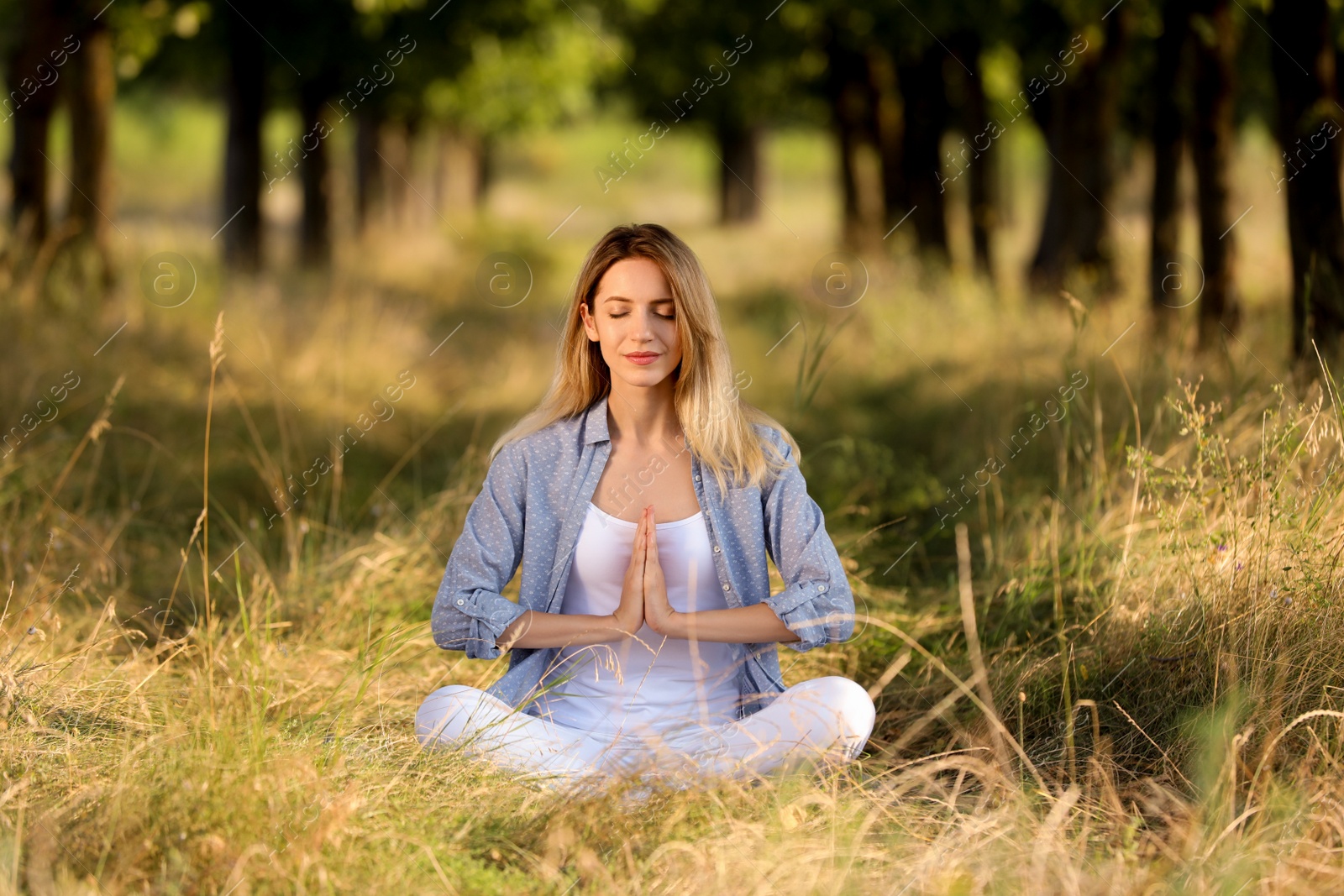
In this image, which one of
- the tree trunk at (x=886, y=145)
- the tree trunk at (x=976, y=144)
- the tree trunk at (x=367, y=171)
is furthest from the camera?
the tree trunk at (x=367, y=171)

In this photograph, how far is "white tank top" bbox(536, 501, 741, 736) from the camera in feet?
10.5

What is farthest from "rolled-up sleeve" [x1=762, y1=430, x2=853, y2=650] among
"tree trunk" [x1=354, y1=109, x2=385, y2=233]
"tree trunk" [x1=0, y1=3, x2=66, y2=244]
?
"tree trunk" [x1=354, y1=109, x2=385, y2=233]

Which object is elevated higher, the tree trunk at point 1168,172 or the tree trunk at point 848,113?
the tree trunk at point 848,113

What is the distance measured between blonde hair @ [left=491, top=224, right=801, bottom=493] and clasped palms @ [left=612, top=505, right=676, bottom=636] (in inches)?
11.1

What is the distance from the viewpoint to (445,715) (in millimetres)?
3105

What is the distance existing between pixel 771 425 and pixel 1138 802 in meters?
1.28

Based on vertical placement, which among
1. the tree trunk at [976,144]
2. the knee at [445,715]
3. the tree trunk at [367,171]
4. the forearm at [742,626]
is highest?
the tree trunk at [367,171]

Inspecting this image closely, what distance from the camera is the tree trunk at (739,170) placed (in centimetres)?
2978

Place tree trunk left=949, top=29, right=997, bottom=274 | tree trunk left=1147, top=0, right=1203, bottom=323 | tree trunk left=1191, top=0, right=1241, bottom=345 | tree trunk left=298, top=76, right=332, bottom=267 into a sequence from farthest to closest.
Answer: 1. tree trunk left=298, top=76, right=332, bottom=267
2. tree trunk left=949, top=29, right=997, bottom=274
3. tree trunk left=1147, top=0, right=1203, bottom=323
4. tree trunk left=1191, top=0, right=1241, bottom=345

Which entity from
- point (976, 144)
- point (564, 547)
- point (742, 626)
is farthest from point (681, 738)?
point (976, 144)

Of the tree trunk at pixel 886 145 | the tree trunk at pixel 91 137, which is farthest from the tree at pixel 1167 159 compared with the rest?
the tree trunk at pixel 91 137

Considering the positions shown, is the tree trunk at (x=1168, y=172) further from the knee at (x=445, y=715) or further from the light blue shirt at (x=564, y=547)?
the knee at (x=445, y=715)

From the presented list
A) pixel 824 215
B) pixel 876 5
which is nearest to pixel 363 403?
pixel 876 5

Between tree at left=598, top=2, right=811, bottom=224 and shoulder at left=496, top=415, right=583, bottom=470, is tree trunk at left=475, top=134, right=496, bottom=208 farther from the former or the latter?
shoulder at left=496, top=415, right=583, bottom=470
